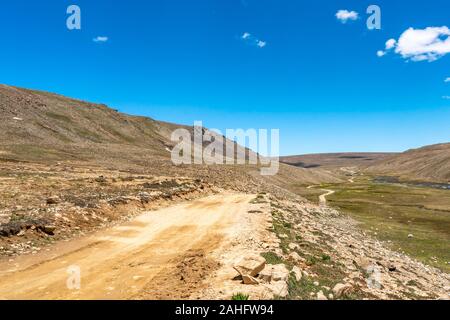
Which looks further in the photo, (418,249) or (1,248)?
(418,249)

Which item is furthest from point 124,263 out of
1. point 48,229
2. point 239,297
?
point 48,229

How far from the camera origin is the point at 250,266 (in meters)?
16.5

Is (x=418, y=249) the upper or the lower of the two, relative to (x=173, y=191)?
lower

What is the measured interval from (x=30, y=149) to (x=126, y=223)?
58.9 m

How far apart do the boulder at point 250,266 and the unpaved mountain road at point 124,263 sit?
1.54 metres

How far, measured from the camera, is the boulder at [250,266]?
16.1 m

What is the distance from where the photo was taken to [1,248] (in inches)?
806

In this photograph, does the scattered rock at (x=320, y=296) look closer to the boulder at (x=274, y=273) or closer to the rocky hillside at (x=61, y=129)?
the boulder at (x=274, y=273)

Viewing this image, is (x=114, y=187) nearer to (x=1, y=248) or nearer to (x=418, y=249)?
(x=1, y=248)

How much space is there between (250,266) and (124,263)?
6.20 meters

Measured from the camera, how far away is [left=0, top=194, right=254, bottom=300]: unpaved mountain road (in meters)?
14.7

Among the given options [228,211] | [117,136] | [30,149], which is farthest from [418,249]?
[117,136]

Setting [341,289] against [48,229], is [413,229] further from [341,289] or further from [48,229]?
[48,229]
